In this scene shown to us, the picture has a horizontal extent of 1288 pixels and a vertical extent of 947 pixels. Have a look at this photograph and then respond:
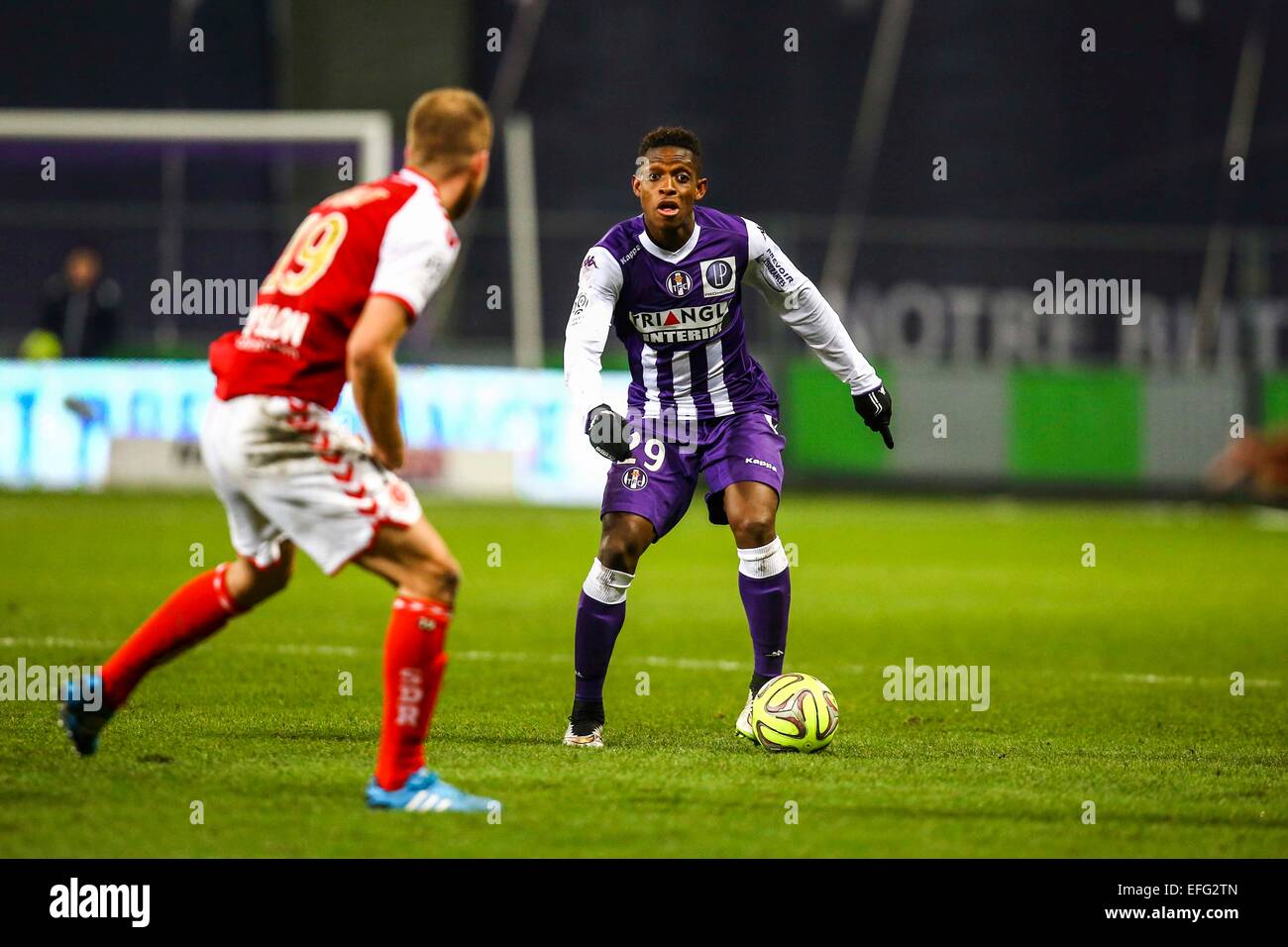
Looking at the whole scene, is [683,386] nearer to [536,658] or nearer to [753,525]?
[753,525]

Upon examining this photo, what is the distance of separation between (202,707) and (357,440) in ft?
7.23

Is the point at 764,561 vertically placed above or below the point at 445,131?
below

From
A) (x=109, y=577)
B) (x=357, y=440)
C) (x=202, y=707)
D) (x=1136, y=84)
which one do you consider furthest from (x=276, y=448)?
(x=1136, y=84)

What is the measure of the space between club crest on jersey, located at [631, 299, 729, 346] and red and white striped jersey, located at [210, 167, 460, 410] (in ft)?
6.06

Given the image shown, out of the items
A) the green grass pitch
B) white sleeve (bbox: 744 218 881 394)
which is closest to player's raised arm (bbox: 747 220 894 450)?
white sleeve (bbox: 744 218 881 394)

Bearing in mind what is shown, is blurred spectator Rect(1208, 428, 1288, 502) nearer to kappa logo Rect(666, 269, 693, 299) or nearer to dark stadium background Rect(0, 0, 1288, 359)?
kappa logo Rect(666, 269, 693, 299)

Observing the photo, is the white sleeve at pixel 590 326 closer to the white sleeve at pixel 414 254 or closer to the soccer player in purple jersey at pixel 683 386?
the soccer player in purple jersey at pixel 683 386

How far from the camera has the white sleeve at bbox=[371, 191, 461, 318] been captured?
491 cm

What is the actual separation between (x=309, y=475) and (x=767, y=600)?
2.26m

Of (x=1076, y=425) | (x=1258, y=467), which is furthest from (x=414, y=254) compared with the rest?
(x=1076, y=425)

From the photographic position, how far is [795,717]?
6324 mm

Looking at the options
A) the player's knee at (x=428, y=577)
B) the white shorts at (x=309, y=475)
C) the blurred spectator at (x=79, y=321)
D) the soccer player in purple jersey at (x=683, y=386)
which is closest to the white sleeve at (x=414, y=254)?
the white shorts at (x=309, y=475)

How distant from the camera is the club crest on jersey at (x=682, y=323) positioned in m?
6.92
